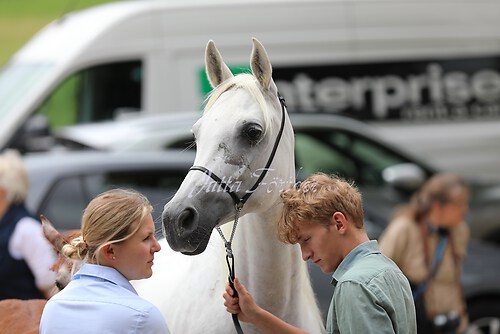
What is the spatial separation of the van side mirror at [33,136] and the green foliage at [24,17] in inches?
591

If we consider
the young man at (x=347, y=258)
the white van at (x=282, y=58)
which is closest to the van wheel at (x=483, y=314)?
the white van at (x=282, y=58)

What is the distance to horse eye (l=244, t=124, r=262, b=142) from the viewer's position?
364 cm

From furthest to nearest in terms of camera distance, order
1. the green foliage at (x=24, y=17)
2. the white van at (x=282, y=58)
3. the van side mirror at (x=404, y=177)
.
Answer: the green foliage at (x=24, y=17) < the white van at (x=282, y=58) < the van side mirror at (x=404, y=177)

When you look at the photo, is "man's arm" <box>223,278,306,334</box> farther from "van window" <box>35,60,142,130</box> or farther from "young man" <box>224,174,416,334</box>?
"van window" <box>35,60,142,130</box>

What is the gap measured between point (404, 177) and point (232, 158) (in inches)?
242

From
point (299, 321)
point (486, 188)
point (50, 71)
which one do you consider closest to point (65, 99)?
point (50, 71)

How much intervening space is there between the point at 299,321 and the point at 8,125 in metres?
6.79

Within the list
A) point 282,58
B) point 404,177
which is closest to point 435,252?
point 404,177

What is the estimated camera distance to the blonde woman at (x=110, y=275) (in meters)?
3.12

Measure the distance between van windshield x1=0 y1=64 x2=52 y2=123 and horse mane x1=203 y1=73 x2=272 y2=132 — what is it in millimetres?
6864

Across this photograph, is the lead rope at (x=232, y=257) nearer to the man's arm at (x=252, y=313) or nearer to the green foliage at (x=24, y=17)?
the man's arm at (x=252, y=313)

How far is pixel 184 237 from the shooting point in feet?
11.2

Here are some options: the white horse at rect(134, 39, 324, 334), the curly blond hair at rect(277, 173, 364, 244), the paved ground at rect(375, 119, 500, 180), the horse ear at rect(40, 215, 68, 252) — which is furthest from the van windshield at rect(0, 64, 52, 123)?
the curly blond hair at rect(277, 173, 364, 244)

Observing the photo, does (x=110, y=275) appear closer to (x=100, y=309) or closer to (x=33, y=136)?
(x=100, y=309)
